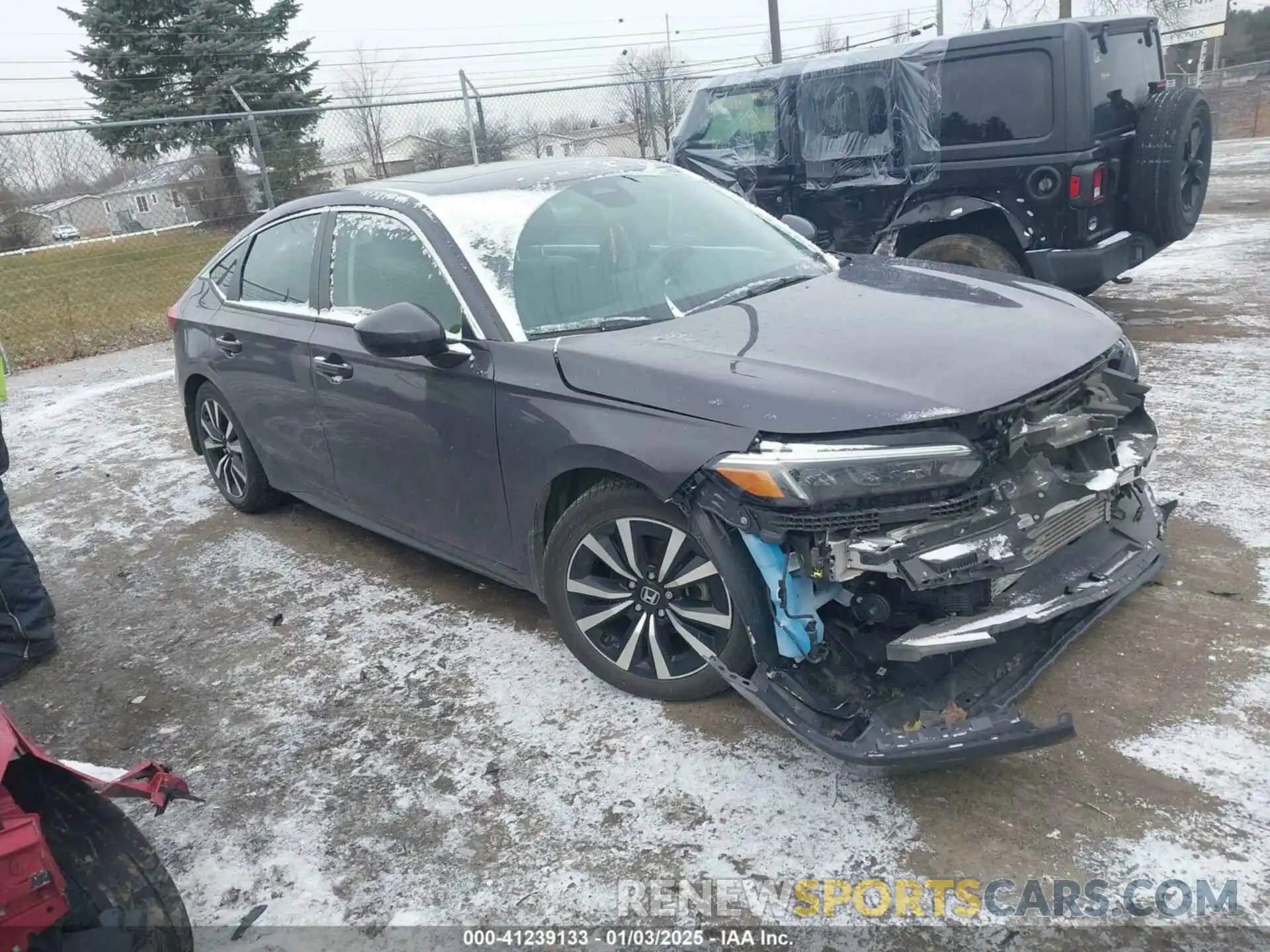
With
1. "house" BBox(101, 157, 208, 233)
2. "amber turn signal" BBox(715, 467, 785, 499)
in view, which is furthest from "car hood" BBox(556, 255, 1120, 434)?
"house" BBox(101, 157, 208, 233)

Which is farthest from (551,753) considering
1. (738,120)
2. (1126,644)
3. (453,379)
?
(738,120)

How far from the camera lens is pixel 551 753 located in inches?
116

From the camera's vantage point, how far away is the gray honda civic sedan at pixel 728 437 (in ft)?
8.14

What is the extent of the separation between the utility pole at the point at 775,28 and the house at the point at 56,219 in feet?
49.2

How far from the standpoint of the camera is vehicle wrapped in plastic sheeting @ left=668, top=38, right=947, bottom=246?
6934 millimetres

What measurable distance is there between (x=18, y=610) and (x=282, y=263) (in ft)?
6.00

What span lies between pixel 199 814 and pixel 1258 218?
12797mm

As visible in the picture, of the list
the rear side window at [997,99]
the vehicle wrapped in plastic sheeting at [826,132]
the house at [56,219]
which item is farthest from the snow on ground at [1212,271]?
the house at [56,219]

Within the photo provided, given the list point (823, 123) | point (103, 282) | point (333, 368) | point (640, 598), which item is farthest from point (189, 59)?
point (640, 598)

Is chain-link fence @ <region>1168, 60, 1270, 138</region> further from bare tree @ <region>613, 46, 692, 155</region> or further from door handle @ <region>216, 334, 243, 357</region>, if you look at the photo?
door handle @ <region>216, 334, 243, 357</region>

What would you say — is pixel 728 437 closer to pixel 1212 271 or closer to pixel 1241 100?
pixel 1212 271

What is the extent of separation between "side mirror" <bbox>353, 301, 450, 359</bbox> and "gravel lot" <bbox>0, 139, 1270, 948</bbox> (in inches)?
45.8

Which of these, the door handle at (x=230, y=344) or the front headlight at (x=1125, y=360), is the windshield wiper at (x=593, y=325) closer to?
the front headlight at (x=1125, y=360)

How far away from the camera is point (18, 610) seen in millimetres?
3863
